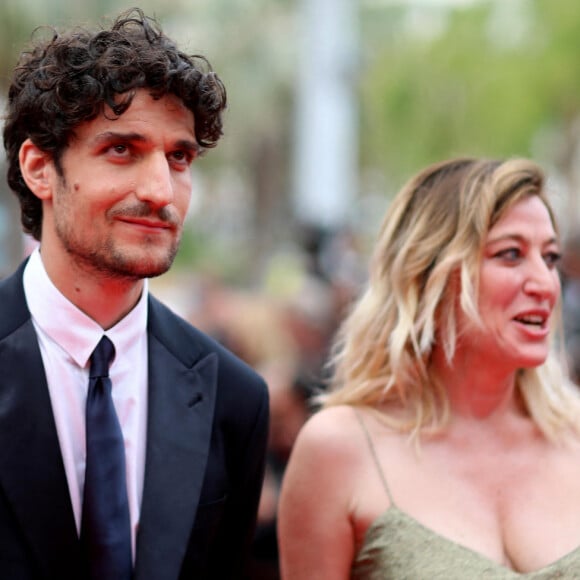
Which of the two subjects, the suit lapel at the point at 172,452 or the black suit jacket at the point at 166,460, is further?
the suit lapel at the point at 172,452

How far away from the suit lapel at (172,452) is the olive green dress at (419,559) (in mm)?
758

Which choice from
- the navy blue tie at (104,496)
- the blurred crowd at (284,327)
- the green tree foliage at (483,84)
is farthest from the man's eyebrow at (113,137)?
the green tree foliage at (483,84)

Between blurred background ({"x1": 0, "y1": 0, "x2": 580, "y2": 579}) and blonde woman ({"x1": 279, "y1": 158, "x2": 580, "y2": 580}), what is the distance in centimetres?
159

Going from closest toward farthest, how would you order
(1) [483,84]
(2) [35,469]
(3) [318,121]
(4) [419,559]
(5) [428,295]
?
(2) [35,469] < (4) [419,559] < (5) [428,295] < (3) [318,121] < (1) [483,84]

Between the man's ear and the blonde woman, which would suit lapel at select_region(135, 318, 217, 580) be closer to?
the man's ear

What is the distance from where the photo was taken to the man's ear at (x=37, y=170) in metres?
3.17

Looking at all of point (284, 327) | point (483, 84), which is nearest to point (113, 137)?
point (284, 327)

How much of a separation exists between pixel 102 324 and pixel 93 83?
652 millimetres

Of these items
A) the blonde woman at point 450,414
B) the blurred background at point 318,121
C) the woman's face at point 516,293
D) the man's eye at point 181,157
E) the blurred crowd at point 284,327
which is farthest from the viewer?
the blurred background at point 318,121

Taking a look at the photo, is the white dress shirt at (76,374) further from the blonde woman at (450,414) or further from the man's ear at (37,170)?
the blonde woman at (450,414)

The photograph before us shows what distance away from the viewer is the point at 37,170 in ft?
10.5

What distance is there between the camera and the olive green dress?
11.8ft

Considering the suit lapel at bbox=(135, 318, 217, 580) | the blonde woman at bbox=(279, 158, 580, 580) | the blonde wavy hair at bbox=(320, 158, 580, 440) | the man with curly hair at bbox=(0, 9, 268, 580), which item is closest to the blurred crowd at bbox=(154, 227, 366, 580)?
the blonde wavy hair at bbox=(320, 158, 580, 440)

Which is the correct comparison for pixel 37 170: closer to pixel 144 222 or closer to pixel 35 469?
pixel 144 222
